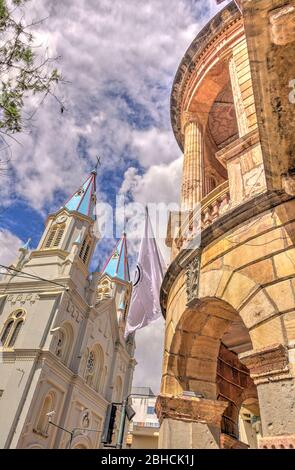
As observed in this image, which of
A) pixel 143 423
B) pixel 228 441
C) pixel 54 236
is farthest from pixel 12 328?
pixel 143 423

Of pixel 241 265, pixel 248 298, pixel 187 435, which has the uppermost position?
pixel 241 265

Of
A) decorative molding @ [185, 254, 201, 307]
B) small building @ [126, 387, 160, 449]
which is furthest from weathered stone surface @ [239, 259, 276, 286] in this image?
small building @ [126, 387, 160, 449]

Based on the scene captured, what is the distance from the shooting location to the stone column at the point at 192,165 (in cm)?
861

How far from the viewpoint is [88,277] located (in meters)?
34.0

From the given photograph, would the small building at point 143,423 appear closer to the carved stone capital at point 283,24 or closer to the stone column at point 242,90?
the stone column at point 242,90

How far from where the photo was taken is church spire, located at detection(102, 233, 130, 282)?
144 ft

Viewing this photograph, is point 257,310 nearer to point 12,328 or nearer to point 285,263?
point 285,263

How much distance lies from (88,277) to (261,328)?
101 feet

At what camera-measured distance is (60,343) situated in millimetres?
27297

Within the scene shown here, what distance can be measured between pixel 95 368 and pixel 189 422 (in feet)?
94.7

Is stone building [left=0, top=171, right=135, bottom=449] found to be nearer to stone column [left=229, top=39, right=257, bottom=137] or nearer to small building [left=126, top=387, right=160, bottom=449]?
small building [left=126, top=387, right=160, bottom=449]

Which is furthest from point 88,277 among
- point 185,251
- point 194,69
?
point 185,251

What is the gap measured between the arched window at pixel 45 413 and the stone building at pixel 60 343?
0.21ft

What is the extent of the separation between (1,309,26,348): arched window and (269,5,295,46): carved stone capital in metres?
26.9
